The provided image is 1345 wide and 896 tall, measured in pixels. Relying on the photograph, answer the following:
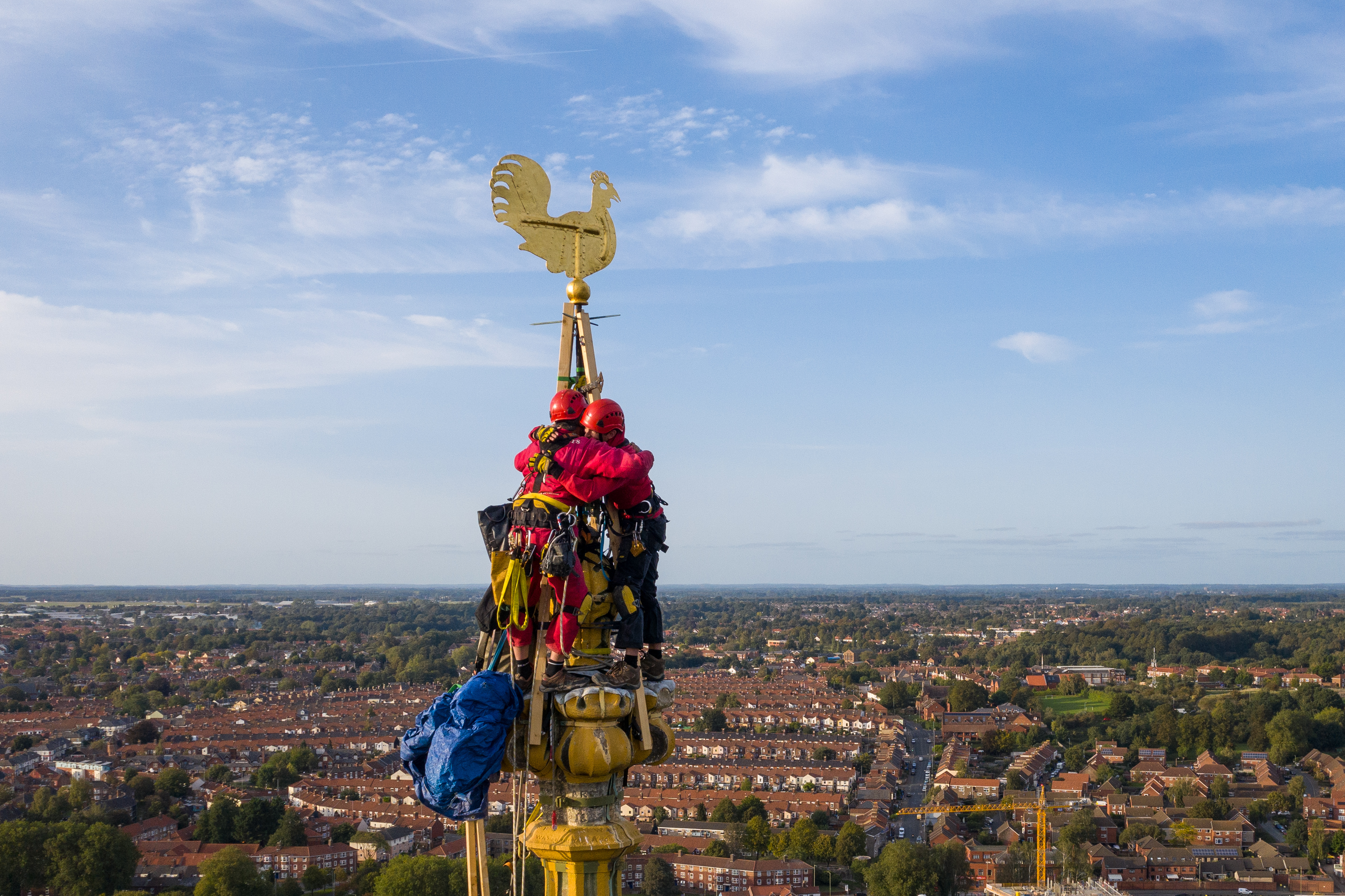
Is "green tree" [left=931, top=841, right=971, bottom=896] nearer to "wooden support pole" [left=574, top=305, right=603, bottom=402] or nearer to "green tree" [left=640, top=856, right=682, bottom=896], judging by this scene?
"green tree" [left=640, top=856, right=682, bottom=896]

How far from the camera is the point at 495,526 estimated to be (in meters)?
6.64

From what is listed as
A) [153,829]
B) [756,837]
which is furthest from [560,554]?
[153,829]

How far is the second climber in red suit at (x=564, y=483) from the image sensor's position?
6.50 m

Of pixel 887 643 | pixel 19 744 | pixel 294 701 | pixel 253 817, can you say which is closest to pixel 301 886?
pixel 253 817

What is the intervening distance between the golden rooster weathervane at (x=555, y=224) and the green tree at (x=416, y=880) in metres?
35.3

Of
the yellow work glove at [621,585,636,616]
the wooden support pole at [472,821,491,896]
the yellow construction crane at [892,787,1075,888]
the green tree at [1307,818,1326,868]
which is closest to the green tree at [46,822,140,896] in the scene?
the yellow construction crane at [892,787,1075,888]

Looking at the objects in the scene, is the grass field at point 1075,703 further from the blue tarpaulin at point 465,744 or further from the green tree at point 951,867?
the blue tarpaulin at point 465,744

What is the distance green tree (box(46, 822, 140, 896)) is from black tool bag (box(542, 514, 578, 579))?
43.3 m

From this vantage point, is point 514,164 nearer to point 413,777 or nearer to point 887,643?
point 413,777

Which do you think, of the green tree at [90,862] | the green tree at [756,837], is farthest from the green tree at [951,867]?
the green tree at [90,862]

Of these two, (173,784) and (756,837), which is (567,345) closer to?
(756,837)

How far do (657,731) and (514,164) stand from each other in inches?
133

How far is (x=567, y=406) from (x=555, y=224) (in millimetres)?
1279

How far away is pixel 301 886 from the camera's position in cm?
4688
